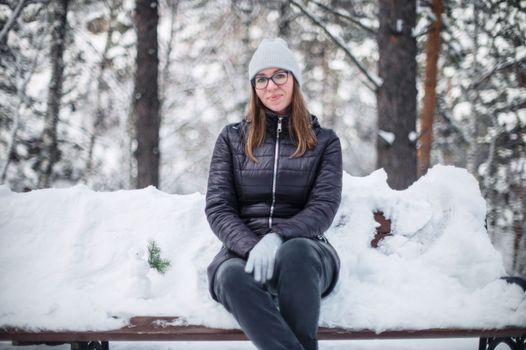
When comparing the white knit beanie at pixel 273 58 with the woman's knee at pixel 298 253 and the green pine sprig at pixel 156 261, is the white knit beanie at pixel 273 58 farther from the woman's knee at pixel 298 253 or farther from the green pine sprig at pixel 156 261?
the green pine sprig at pixel 156 261

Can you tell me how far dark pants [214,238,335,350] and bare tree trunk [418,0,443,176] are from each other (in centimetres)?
542

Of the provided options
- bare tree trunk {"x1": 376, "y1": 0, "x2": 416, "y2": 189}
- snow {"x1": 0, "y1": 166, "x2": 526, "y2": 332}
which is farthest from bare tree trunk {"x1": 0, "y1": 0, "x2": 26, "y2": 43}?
bare tree trunk {"x1": 376, "y1": 0, "x2": 416, "y2": 189}

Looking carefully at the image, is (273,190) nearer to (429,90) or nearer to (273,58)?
(273,58)

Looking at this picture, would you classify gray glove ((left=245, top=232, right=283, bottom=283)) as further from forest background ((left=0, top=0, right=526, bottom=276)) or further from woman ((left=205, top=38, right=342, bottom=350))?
forest background ((left=0, top=0, right=526, bottom=276))

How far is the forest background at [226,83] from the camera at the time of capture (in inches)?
188

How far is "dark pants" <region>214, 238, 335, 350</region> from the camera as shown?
5.85ft

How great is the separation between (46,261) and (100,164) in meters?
6.16

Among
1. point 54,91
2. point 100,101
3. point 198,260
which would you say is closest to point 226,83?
point 100,101

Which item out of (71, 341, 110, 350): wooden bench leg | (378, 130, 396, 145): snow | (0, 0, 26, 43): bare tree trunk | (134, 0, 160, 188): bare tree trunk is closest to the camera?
(71, 341, 110, 350): wooden bench leg

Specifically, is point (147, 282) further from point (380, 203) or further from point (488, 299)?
point (488, 299)

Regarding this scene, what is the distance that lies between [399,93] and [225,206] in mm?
2883

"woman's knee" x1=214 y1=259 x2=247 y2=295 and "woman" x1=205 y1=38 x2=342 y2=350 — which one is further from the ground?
"woman" x1=205 y1=38 x2=342 y2=350

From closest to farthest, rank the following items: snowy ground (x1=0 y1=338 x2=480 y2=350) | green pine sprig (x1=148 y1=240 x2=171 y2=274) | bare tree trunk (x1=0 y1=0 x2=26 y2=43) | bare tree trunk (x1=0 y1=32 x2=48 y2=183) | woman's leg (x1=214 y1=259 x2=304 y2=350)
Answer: woman's leg (x1=214 y1=259 x2=304 y2=350) < green pine sprig (x1=148 y1=240 x2=171 y2=274) < snowy ground (x1=0 y1=338 x2=480 y2=350) < bare tree trunk (x1=0 y1=0 x2=26 y2=43) < bare tree trunk (x1=0 y1=32 x2=48 y2=183)

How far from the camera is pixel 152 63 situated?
5.94m
